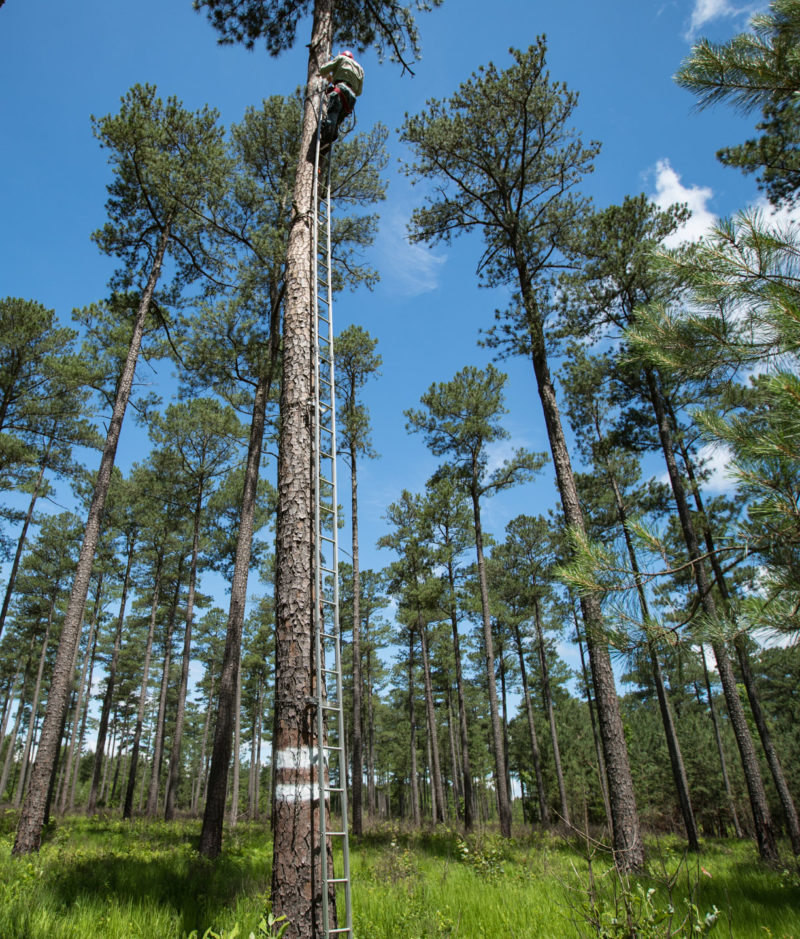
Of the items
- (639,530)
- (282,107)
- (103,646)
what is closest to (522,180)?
(282,107)

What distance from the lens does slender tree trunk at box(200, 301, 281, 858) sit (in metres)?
7.68

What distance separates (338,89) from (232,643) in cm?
807

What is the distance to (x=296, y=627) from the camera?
317 cm

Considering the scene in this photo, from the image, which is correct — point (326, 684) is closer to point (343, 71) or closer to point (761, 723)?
point (343, 71)

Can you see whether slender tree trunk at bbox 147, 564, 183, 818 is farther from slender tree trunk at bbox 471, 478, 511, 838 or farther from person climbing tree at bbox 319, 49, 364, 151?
person climbing tree at bbox 319, 49, 364, 151

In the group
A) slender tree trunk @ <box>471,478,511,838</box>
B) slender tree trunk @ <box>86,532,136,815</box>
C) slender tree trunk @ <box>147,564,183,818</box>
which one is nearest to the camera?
slender tree trunk @ <box>471,478,511,838</box>

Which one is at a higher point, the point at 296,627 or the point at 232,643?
the point at 232,643

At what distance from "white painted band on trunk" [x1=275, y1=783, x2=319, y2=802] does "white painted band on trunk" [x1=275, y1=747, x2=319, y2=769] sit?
0.09 metres

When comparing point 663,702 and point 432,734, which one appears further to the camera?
point 432,734

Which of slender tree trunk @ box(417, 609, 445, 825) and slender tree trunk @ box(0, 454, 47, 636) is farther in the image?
slender tree trunk @ box(417, 609, 445, 825)

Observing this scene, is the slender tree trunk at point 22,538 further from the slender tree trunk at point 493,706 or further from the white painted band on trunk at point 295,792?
the white painted band on trunk at point 295,792

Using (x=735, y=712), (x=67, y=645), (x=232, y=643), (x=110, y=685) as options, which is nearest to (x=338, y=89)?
(x=232, y=643)

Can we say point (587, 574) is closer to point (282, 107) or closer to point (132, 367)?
point (132, 367)

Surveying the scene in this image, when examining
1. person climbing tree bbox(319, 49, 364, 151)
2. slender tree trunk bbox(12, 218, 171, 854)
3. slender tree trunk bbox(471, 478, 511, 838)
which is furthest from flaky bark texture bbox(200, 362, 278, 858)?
slender tree trunk bbox(471, 478, 511, 838)
